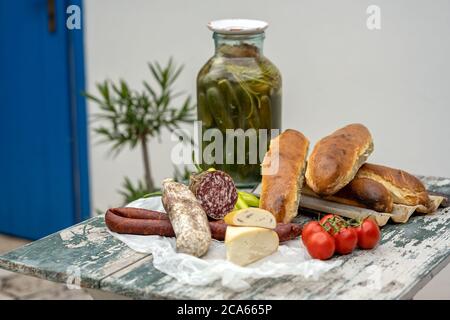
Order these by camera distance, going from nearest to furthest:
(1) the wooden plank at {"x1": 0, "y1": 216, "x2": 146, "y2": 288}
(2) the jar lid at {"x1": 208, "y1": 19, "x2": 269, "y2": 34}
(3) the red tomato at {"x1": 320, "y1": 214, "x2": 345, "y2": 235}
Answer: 1. (1) the wooden plank at {"x1": 0, "y1": 216, "x2": 146, "y2": 288}
2. (3) the red tomato at {"x1": 320, "y1": 214, "x2": 345, "y2": 235}
3. (2) the jar lid at {"x1": 208, "y1": 19, "x2": 269, "y2": 34}

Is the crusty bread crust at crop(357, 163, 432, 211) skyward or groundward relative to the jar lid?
groundward

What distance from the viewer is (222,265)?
1.53 m

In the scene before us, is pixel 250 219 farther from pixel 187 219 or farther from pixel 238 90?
pixel 238 90

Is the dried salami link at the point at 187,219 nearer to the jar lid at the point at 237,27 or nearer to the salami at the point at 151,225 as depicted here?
the salami at the point at 151,225

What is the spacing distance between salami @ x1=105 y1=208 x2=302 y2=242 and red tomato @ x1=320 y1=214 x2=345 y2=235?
3.2 inches

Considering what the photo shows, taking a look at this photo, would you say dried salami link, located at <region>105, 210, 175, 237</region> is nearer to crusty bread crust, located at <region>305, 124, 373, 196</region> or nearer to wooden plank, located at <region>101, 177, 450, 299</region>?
wooden plank, located at <region>101, 177, 450, 299</region>

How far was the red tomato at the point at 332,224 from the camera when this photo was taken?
168cm

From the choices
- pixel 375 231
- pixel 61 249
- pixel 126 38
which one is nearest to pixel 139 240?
pixel 61 249

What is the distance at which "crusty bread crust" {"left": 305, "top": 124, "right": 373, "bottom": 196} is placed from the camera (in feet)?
6.18

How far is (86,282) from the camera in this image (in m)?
1.54

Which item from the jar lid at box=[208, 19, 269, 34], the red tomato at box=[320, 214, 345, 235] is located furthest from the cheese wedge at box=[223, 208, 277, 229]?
the jar lid at box=[208, 19, 269, 34]

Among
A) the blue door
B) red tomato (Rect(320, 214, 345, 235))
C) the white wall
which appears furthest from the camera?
the blue door

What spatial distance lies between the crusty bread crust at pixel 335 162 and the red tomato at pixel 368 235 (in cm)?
21

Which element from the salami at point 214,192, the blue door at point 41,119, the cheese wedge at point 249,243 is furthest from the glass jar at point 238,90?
the blue door at point 41,119
